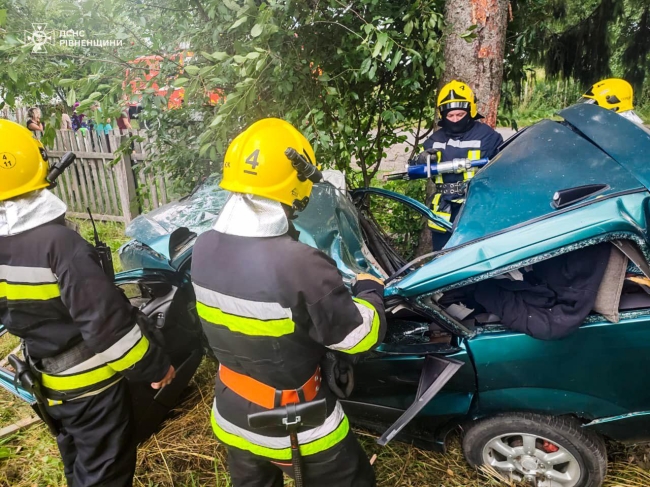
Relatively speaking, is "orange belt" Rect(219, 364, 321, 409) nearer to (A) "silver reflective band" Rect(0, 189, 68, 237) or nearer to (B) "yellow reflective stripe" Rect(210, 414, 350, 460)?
(B) "yellow reflective stripe" Rect(210, 414, 350, 460)

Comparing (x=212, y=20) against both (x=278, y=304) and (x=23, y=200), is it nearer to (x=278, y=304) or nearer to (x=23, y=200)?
(x=23, y=200)

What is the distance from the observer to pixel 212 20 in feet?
10.9

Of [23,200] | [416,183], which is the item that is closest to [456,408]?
[23,200]

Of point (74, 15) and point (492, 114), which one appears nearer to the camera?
point (74, 15)

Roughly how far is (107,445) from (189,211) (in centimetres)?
131

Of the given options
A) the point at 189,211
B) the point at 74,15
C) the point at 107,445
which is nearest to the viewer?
the point at 107,445

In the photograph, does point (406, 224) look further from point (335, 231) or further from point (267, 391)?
point (267, 391)

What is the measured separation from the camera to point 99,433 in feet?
6.88

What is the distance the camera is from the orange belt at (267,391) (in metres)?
1.64

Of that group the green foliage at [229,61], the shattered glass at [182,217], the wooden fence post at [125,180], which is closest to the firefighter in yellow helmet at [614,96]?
the green foliage at [229,61]

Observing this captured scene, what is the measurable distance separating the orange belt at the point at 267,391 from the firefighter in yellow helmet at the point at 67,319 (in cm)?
50

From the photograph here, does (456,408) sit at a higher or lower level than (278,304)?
lower

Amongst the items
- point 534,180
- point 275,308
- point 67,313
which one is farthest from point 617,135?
point 67,313

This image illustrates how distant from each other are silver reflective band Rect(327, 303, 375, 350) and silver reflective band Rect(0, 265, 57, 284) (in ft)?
3.77
